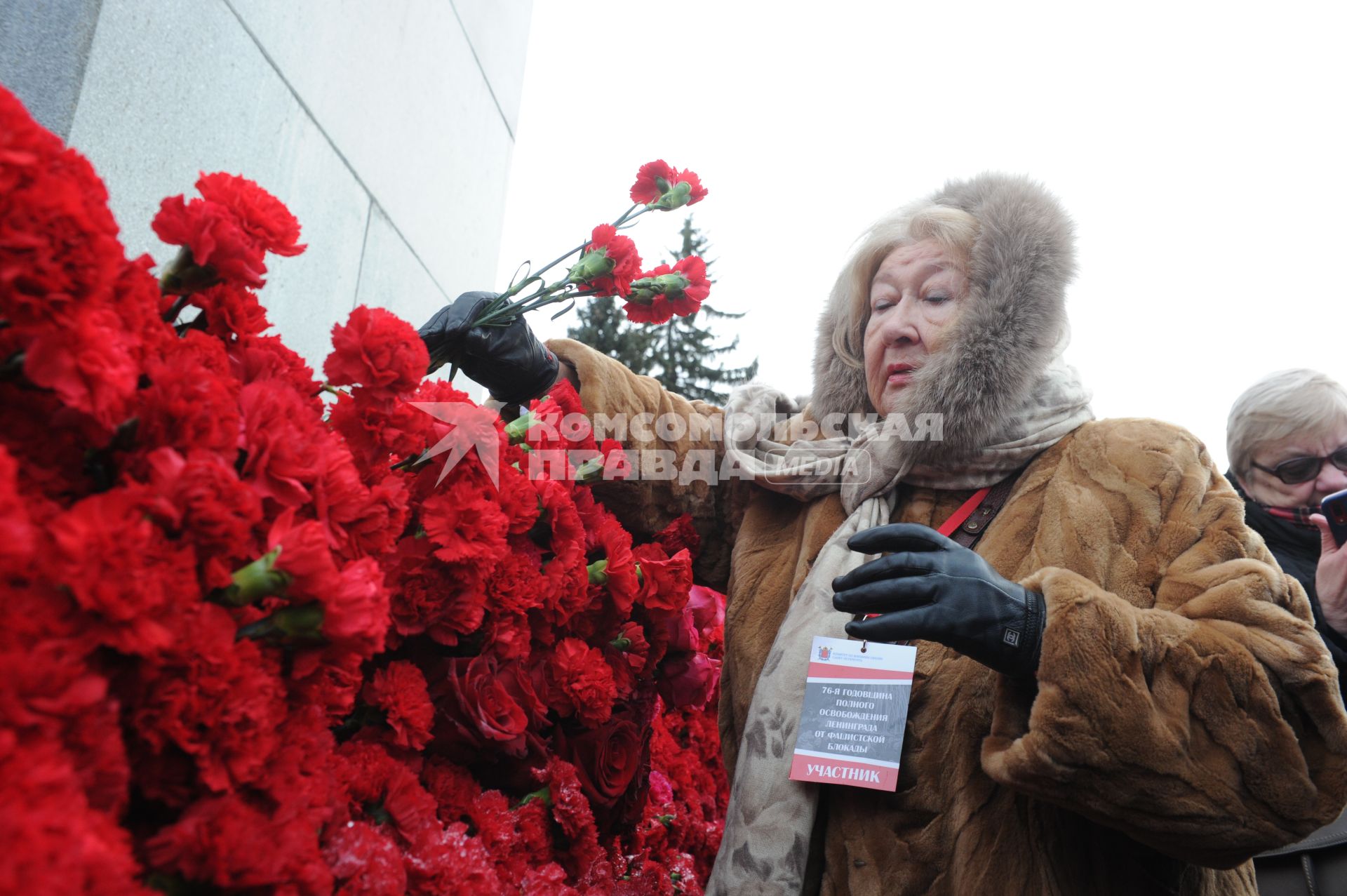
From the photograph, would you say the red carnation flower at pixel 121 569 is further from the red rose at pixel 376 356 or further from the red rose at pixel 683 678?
the red rose at pixel 683 678

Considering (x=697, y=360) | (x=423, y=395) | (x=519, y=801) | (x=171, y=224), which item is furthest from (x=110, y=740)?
(x=697, y=360)

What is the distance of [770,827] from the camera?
169cm

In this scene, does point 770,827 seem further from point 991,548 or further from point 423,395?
point 423,395

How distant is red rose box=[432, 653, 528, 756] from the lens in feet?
3.85

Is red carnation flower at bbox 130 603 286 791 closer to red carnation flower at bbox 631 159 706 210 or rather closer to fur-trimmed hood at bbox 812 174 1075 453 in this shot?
red carnation flower at bbox 631 159 706 210

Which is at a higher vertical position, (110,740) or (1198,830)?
(110,740)

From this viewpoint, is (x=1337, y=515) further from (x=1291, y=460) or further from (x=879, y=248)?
(x=879, y=248)

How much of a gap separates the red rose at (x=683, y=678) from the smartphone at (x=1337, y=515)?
1.62 meters

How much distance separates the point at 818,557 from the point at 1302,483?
1.60 meters

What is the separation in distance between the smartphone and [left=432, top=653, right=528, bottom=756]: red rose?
2.07 meters

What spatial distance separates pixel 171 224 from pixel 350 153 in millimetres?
1516

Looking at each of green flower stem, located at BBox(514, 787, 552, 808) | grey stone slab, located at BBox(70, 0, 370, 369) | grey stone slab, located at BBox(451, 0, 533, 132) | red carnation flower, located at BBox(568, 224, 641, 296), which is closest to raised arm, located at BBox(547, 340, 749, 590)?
red carnation flower, located at BBox(568, 224, 641, 296)

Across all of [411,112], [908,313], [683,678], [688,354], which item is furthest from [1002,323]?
[688,354]

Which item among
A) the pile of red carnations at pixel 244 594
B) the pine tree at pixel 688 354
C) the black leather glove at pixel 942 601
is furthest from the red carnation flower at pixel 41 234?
the pine tree at pixel 688 354
